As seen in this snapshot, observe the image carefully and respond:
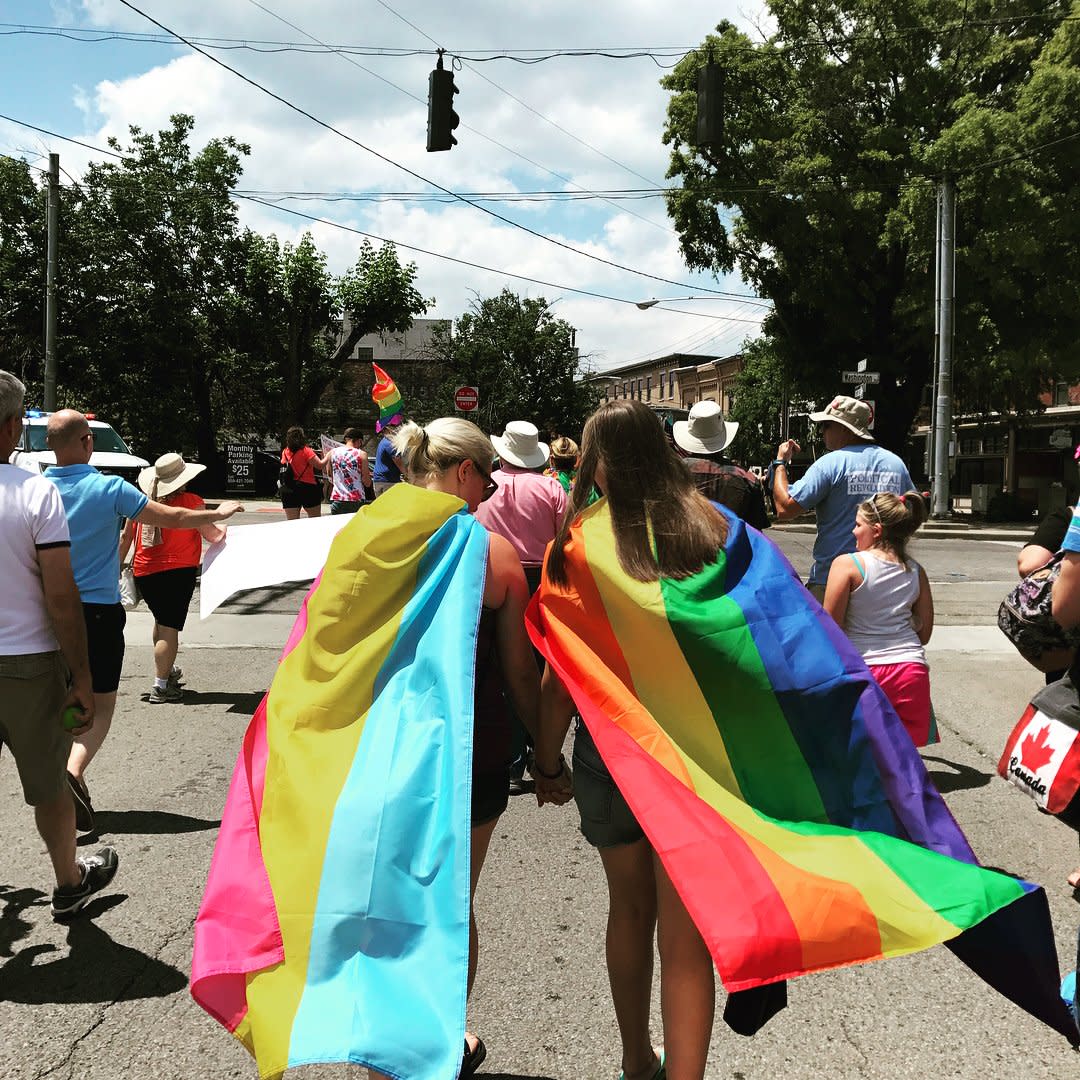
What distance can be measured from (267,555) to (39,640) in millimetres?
1066

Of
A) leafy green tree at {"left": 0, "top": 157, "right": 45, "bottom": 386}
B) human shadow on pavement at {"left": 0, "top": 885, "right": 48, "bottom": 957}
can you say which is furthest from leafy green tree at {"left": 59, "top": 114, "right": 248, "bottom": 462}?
human shadow on pavement at {"left": 0, "top": 885, "right": 48, "bottom": 957}

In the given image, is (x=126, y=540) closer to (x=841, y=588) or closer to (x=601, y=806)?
(x=841, y=588)

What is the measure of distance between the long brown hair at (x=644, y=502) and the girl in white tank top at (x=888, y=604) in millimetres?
2342

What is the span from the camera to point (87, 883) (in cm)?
393

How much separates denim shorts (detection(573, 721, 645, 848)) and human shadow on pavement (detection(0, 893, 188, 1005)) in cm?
172

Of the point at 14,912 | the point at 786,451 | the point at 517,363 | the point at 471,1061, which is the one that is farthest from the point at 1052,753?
the point at 517,363

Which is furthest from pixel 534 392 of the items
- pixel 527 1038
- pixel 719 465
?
pixel 527 1038

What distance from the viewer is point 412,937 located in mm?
2281

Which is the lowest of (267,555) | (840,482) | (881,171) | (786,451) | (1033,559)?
(267,555)

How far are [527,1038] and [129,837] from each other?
2527 mm

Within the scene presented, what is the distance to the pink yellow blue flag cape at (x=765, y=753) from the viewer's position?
225 cm

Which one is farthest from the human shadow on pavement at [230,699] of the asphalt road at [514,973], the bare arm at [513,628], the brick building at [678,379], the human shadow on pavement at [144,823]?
the brick building at [678,379]

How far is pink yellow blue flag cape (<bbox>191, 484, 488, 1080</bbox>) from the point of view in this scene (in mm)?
2207

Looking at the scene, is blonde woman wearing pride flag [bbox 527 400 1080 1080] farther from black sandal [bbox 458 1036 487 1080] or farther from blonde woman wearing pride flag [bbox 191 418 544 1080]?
black sandal [bbox 458 1036 487 1080]
